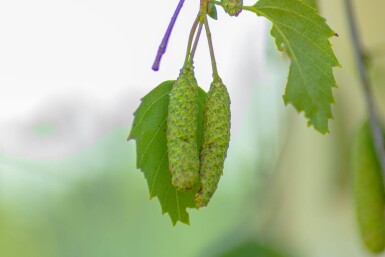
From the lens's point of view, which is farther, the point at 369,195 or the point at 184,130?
the point at 369,195

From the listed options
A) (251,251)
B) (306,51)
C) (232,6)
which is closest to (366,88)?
(306,51)

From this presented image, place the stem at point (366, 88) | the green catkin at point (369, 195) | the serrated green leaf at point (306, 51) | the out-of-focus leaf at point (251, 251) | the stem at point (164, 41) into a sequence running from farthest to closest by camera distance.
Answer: the out-of-focus leaf at point (251, 251)
the green catkin at point (369, 195)
the stem at point (366, 88)
the serrated green leaf at point (306, 51)
the stem at point (164, 41)

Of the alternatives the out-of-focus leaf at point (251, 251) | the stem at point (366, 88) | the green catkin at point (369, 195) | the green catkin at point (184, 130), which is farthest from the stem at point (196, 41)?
the out-of-focus leaf at point (251, 251)

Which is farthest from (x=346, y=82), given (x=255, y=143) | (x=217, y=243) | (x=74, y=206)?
(x=74, y=206)

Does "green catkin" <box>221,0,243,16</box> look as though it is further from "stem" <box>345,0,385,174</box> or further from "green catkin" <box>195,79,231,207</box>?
"stem" <box>345,0,385,174</box>

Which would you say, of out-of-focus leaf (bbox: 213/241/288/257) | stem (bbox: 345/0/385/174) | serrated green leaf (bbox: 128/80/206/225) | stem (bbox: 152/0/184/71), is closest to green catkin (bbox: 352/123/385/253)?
stem (bbox: 345/0/385/174)

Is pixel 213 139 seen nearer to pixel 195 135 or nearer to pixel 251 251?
pixel 195 135

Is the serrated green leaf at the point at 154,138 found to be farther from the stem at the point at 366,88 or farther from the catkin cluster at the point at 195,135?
the stem at the point at 366,88

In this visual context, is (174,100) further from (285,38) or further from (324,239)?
(324,239)
